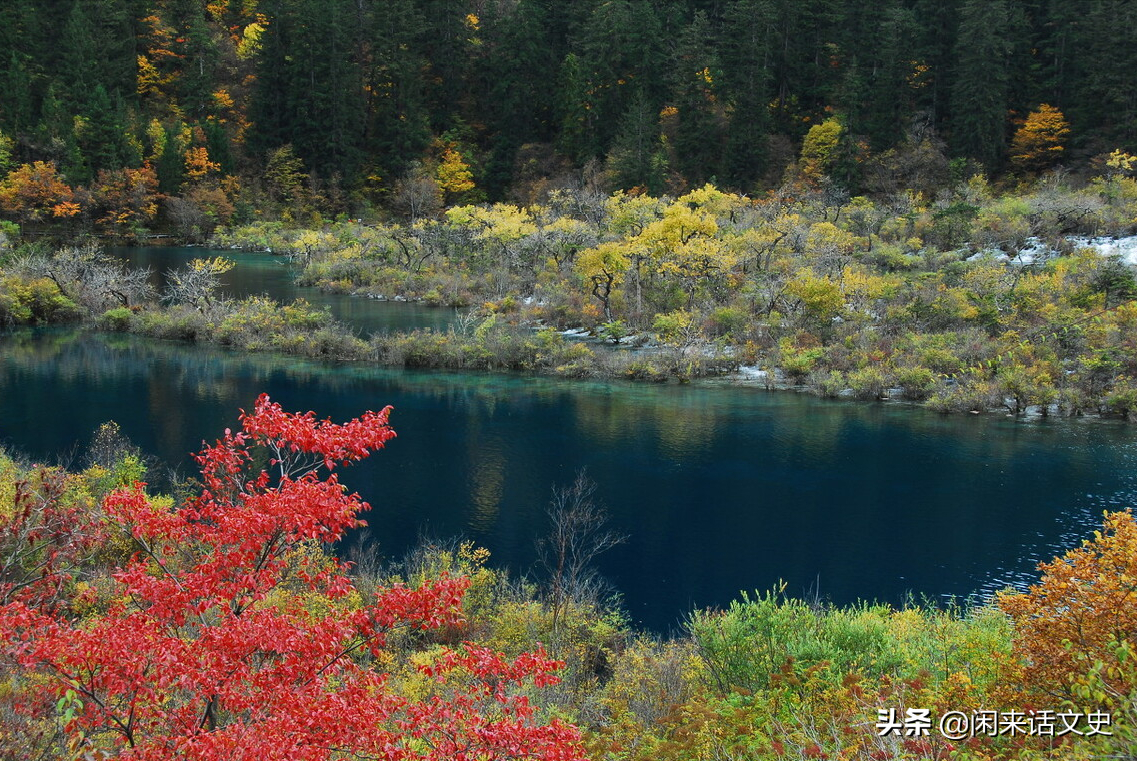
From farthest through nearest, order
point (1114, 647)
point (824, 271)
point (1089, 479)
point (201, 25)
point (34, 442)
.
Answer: point (201, 25), point (824, 271), point (34, 442), point (1089, 479), point (1114, 647)

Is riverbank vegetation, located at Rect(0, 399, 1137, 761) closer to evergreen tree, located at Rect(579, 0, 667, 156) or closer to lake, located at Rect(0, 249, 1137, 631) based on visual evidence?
lake, located at Rect(0, 249, 1137, 631)

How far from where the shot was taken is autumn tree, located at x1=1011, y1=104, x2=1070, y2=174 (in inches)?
2290

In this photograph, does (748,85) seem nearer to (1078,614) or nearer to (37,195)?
(37,195)

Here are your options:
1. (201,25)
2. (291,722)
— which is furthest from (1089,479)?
(201,25)

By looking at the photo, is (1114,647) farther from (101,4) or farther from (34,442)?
(101,4)

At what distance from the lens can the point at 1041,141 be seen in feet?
191

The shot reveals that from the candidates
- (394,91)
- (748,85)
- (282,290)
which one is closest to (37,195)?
Result: (282,290)

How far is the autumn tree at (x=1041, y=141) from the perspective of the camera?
191 ft

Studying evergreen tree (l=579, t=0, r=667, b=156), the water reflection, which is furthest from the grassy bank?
evergreen tree (l=579, t=0, r=667, b=156)

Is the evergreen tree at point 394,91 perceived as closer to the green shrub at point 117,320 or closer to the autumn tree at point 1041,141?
the green shrub at point 117,320

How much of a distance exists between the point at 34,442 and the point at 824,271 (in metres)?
36.7

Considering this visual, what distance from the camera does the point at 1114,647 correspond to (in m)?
6.07

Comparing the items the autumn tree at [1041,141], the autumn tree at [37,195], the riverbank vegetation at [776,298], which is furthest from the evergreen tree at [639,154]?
the autumn tree at [37,195]

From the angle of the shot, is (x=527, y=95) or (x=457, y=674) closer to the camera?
(x=457, y=674)
